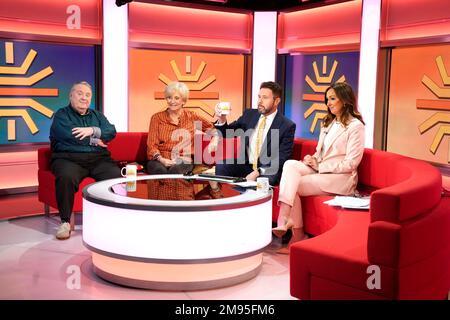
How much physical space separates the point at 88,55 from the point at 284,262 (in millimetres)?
3648

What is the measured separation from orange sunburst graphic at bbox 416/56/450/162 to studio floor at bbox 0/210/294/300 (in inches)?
77.8

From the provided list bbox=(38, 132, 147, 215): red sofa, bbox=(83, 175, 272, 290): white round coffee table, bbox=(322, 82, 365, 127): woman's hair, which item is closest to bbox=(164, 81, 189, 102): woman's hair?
bbox=(38, 132, 147, 215): red sofa

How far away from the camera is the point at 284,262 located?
4.29 metres

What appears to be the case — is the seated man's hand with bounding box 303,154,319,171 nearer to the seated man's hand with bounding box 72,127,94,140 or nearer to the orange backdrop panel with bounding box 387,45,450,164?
the orange backdrop panel with bounding box 387,45,450,164

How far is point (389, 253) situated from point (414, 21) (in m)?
3.58

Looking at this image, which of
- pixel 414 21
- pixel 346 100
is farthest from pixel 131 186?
pixel 414 21

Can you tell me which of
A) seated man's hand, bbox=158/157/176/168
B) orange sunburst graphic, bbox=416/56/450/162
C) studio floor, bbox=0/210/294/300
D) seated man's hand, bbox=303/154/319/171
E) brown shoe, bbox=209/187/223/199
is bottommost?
studio floor, bbox=0/210/294/300

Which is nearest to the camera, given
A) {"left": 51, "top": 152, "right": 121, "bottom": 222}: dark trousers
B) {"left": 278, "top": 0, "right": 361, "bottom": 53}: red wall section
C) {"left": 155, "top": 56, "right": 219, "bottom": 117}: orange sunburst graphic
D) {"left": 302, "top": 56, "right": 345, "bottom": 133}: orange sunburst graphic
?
{"left": 51, "top": 152, "right": 121, "bottom": 222}: dark trousers

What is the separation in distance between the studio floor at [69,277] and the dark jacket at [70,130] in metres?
0.82

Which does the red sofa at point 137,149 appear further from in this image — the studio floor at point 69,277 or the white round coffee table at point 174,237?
the white round coffee table at point 174,237

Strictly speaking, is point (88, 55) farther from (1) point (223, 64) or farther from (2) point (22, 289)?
(2) point (22, 289)

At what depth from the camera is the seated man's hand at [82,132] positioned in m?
5.25

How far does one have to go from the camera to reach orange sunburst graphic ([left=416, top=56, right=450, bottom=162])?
5.43 meters

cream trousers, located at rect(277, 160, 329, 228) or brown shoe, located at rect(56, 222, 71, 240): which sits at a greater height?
cream trousers, located at rect(277, 160, 329, 228)
